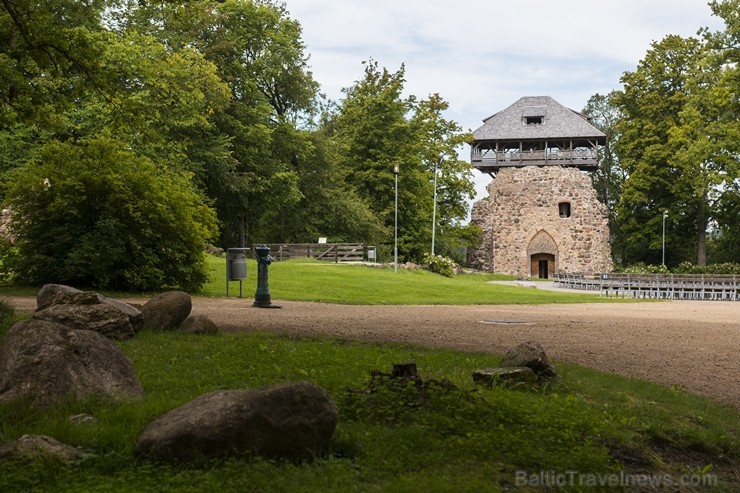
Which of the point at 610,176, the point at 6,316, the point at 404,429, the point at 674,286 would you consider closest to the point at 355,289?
the point at 6,316

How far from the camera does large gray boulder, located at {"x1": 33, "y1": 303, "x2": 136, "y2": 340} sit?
834 cm

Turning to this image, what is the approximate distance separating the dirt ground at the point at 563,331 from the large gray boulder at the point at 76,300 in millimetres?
2028

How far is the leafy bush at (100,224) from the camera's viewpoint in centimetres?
1764

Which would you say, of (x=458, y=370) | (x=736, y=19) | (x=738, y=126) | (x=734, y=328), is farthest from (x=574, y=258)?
(x=458, y=370)

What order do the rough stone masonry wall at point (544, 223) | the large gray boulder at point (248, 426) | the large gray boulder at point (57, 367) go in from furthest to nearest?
the rough stone masonry wall at point (544, 223) < the large gray boulder at point (57, 367) < the large gray boulder at point (248, 426)

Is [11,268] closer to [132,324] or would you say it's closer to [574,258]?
[132,324]

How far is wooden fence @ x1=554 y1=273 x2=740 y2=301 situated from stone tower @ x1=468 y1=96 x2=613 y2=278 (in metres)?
18.9

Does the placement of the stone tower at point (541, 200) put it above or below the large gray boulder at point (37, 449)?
above

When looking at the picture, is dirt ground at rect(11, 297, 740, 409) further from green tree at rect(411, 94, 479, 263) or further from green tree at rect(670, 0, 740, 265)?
green tree at rect(411, 94, 479, 263)

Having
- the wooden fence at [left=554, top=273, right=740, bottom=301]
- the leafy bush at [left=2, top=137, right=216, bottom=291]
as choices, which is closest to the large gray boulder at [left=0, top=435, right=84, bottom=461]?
the leafy bush at [left=2, top=137, right=216, bottom=291]

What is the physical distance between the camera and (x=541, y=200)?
170 feet

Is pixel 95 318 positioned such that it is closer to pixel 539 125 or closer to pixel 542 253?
pixel 542 253

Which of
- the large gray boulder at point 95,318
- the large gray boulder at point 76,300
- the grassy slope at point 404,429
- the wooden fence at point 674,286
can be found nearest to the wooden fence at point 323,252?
the wooden fence at point 674,286

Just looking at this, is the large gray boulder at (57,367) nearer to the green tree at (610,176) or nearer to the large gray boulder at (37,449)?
the large gray boulder at (37,449)
